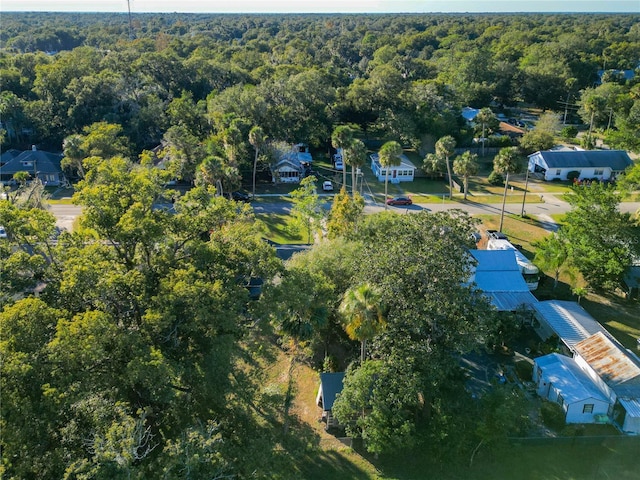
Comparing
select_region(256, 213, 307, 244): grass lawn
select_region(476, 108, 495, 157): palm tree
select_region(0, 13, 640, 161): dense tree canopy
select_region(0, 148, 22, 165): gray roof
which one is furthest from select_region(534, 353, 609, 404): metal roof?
select_region(0, 148, 22, 165): gray roof

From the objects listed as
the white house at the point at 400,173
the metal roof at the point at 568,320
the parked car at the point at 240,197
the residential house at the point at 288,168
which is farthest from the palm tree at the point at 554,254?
the residential house at the point at 288,168

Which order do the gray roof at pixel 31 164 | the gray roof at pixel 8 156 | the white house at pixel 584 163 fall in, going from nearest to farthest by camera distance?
the gray roof at pixel 31 164 → the white house at pixel 584 163 → the gray roof at pixel 8 156

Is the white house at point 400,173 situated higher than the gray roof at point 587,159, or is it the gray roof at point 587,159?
the gray roof at point 587,159

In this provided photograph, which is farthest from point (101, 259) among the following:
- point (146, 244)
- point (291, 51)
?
point (291, 51)

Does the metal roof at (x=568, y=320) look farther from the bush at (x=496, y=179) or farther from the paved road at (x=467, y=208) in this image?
the bush at (x=496, y=179)

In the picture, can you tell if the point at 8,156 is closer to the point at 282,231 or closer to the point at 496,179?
the point at 282,231

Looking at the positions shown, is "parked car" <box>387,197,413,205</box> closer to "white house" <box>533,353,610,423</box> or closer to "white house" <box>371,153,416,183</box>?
"white house" <box>371,153,416,183</box>

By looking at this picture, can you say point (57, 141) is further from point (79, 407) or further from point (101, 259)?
point (79, 407)
